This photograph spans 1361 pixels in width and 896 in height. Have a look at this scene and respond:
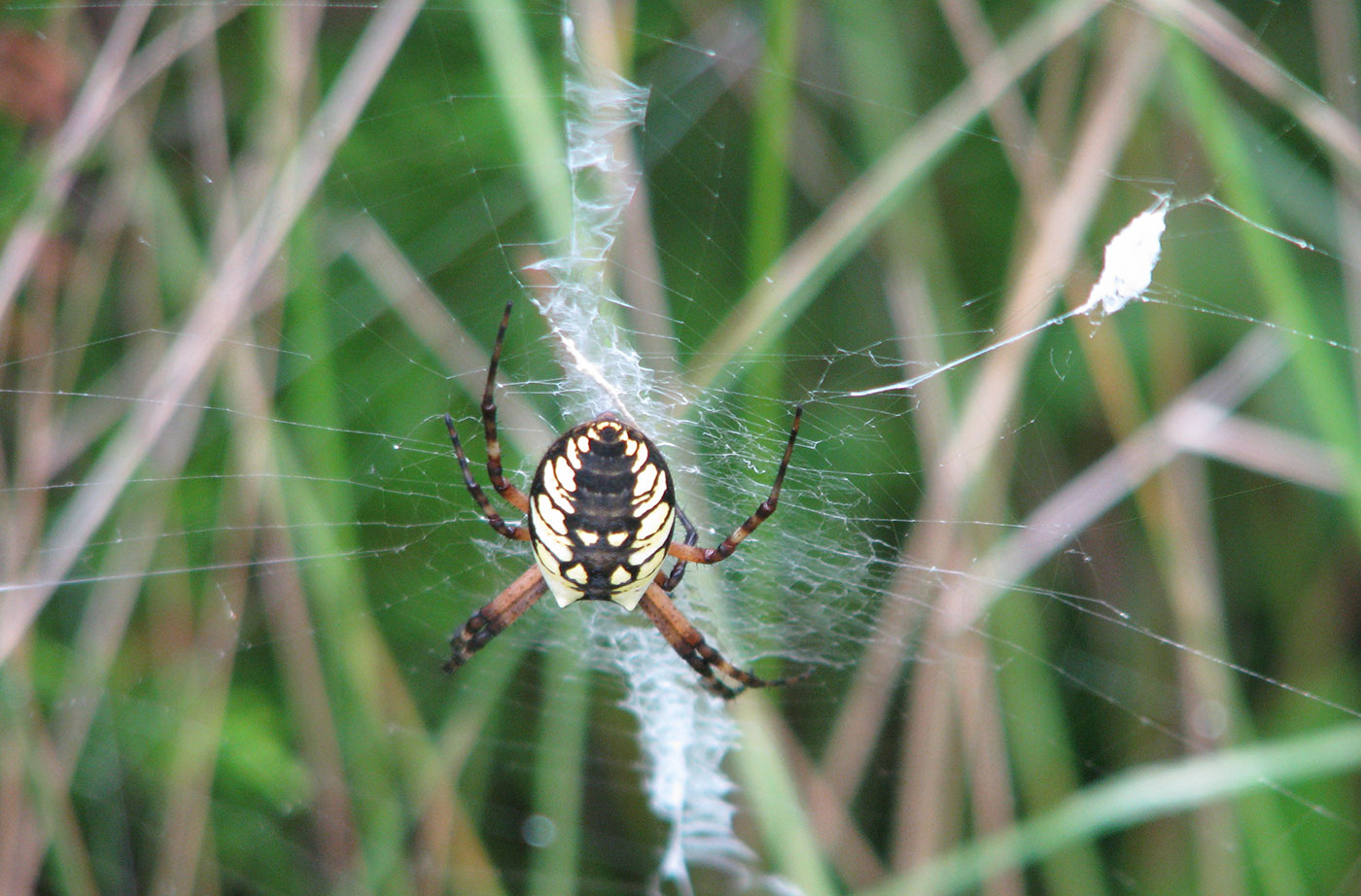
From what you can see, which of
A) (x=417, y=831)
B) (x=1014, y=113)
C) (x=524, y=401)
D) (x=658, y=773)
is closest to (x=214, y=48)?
(x=524, y=401)

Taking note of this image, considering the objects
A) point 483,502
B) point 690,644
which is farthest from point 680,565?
point 483,502

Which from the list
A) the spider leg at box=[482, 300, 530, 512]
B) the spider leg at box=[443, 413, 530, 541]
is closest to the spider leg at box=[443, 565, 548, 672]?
the spider leg at box=[443, 413, 530, 541]

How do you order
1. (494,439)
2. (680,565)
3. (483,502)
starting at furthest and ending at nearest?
(680,565)
(483,502)
(494,439)

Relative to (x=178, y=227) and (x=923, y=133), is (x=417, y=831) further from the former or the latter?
(x=923, y=133)

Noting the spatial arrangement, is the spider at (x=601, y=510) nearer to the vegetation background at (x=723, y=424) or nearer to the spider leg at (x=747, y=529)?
the spider leg at (x=747, y=529)

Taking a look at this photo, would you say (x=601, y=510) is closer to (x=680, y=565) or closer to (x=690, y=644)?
(x=680, y=565)

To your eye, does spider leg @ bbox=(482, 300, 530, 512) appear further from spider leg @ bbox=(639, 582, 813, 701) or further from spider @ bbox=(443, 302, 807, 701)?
spider leg @ bbox=(639, 582, 813, 701)
